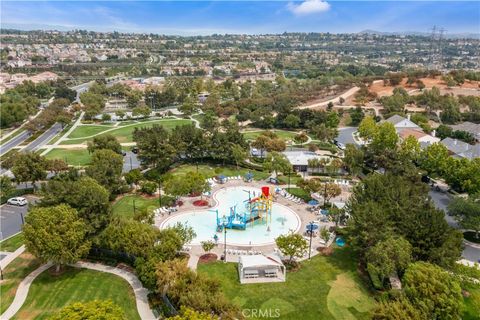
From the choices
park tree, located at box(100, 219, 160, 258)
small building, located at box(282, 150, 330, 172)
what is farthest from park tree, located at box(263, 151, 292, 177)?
park tree, located at box(100, 219, 160, 258)

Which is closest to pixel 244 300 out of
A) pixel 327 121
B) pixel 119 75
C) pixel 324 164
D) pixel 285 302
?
pixel 285 302

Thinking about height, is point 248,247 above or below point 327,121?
below

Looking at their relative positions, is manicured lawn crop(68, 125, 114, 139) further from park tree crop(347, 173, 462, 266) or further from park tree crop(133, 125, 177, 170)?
park tree crop(347, 173, 462, 266)

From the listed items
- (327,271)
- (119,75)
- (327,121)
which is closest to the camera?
(327,271)

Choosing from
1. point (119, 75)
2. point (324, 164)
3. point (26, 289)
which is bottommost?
point (26, 289)

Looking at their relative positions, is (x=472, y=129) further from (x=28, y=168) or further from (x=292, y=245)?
A: (x=28, y=168)

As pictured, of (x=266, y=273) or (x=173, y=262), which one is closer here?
(x=173, y=262)

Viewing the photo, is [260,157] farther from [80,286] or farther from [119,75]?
[119,75]

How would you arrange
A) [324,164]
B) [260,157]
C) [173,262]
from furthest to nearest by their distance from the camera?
1. [260,157]
2. [324,164]
3. [173,262]

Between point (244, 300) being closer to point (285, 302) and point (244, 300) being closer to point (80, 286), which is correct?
point (285, 302)

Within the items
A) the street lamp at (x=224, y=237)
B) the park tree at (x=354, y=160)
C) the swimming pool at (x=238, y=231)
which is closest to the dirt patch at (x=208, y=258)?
the street lamp at (x=224, y=237)
